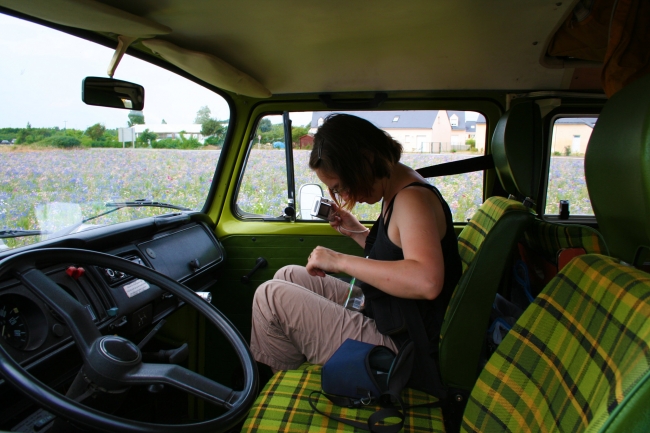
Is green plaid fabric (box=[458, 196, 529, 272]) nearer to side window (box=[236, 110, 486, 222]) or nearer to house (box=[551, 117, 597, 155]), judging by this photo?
side window (box=[236, 110, 486, 222])

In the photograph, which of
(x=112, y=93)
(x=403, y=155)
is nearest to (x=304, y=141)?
(x=403, y=155)

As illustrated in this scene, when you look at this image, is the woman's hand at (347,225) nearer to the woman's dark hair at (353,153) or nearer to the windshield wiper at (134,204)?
the woman's dark hair at (353,153)

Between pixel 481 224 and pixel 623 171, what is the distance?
853 millimetres

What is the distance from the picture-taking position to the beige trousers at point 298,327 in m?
1.66

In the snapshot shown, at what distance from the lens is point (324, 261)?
163cm

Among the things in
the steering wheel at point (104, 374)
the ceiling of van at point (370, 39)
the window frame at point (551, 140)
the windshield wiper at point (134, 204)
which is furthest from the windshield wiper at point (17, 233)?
the window frame at point (551, 140)

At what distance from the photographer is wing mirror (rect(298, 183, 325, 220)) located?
272 centimetres

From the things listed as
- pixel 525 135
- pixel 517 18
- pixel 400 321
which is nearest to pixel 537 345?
pixel 400 321

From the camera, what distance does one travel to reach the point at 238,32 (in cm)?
174

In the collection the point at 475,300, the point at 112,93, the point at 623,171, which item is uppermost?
the point at 112,93

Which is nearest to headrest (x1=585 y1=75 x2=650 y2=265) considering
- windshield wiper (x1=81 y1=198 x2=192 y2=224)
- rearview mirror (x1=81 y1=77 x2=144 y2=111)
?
rearview mirror (x1=81 y1=77 x2=144 y2=111)

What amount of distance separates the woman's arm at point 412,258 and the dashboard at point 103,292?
70 centimetres

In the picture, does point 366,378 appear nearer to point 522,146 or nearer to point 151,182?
point 522,146

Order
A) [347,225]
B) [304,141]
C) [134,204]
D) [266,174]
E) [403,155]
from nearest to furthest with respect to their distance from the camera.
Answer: [134,204]
[347,225]
[403,155]
[304,141]
[266,174]
